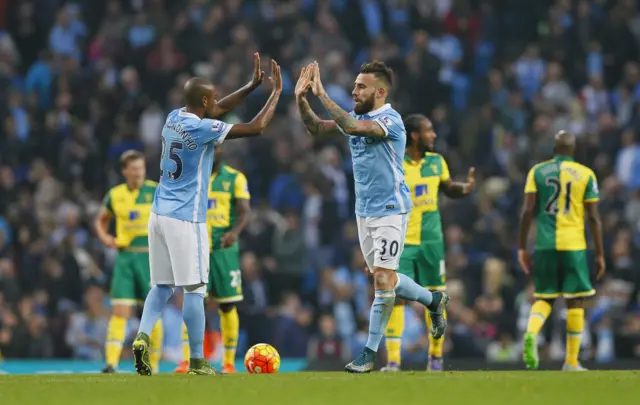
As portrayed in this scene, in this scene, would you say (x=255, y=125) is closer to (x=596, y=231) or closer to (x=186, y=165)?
(x=186, y=165)

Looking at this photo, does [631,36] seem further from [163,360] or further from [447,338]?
[163,360]

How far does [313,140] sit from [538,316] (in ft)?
28.3

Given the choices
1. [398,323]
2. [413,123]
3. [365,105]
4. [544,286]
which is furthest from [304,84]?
[544,286]

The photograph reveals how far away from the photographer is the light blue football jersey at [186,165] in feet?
35.6

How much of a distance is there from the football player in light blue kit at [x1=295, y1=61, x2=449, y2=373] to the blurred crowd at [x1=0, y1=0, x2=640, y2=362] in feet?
19.2

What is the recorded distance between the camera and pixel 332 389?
9414 mm

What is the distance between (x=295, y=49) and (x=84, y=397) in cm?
1379

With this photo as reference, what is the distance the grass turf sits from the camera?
28.7 feet

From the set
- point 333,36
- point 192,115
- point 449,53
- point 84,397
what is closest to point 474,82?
point 449,53

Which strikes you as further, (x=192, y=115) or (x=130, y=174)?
(x=130, y=174)

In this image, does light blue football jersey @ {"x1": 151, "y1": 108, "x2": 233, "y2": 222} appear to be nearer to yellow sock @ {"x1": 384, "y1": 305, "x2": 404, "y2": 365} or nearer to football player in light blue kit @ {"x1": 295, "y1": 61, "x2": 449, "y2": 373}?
football player in light blue kit @ {"x1": 295, "y1": 61, "x2": 449, "y2": 373}

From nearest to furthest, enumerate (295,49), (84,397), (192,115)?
(84,397) → (192,115) → (295,49)

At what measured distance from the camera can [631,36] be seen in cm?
2288

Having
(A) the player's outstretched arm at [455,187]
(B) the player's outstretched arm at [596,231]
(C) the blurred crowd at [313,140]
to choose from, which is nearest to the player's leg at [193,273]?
(A) the player's outstretched arm at [455,187]
